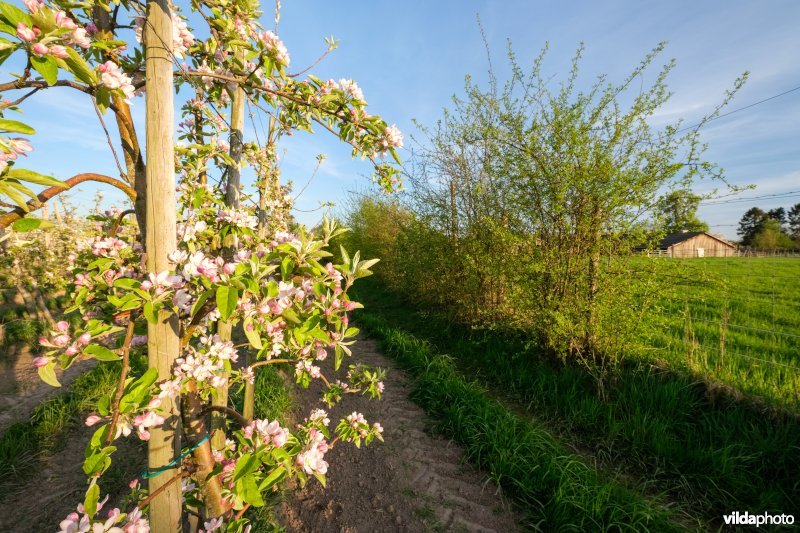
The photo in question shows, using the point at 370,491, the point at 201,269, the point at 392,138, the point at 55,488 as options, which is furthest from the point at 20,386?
the point at 392,138

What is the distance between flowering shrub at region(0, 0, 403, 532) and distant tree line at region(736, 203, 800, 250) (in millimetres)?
49279

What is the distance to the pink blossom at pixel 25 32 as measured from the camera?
0.75 meters

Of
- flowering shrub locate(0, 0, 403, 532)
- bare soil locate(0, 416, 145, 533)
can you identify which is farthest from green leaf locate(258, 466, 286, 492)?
bare soil locate(0, 416, 145, 533)

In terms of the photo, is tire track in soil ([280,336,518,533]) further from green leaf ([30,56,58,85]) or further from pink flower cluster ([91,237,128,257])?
green leaf ([30,56,58,85])

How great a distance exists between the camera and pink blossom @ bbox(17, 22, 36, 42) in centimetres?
75

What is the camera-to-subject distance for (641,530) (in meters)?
2.37

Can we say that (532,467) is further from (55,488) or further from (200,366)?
(55,488)

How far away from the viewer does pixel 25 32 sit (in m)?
0.76

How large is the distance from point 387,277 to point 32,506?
920cm

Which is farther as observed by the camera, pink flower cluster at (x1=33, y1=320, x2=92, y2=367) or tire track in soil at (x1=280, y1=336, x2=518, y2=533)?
tire track in soil at (x1=280, y1=336, x2=518, y2=533)

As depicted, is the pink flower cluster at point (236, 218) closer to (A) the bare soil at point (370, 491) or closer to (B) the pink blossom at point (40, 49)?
(B) the pink blossom at point (40, 49)

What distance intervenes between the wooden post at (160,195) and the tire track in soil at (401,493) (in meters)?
1.81

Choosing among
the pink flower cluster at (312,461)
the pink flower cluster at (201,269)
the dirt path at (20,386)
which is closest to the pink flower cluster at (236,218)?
the pink flower cluster at (201,269)

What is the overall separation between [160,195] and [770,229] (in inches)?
2560
